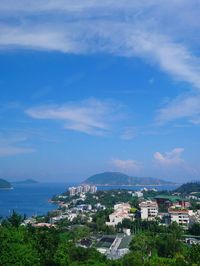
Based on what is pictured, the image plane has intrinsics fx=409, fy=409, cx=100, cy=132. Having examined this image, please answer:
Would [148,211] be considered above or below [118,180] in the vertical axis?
below

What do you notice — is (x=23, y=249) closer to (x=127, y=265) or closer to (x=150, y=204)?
(x=127, y=265)

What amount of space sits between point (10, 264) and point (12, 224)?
16.4ft

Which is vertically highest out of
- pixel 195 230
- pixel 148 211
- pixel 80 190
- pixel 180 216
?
pixel 80 190

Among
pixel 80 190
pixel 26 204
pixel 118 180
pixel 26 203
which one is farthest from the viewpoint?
pixel 118 180

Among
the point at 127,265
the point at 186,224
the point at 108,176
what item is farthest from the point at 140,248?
the point at 108,176

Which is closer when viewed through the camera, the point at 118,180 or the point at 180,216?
the point at 180,216

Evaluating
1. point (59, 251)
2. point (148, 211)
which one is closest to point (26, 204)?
point (148, 211)

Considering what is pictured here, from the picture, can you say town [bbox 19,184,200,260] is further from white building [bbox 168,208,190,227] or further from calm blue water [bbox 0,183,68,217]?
calm blue water [bbox 0,183,68,217]

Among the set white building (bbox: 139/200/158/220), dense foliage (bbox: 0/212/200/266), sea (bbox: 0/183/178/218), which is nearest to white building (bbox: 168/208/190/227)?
white building (bbox: 139/200/158/220)

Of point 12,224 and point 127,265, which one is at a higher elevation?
point 12,224

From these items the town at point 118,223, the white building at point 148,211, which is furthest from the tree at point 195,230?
the white building at point 148,211

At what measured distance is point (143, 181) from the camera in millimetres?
159250

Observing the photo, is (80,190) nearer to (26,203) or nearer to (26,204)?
(26,203)

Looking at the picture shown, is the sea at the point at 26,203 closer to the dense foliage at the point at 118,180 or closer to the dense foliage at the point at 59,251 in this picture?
the dense foliage at the point at 59,251
